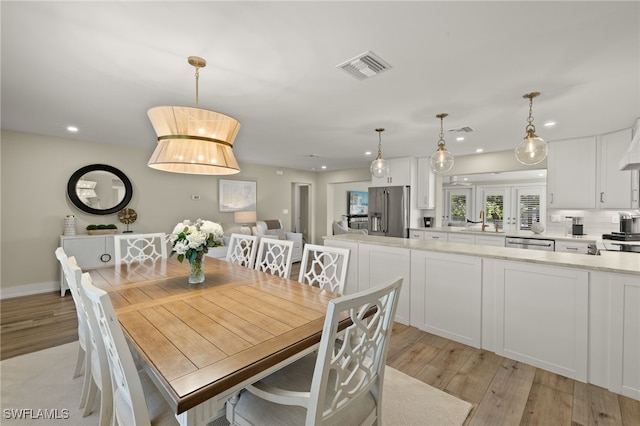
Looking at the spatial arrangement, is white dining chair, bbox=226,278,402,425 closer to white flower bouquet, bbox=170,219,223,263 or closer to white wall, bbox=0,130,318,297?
white flower bouquet, bbox=170,219,223,263

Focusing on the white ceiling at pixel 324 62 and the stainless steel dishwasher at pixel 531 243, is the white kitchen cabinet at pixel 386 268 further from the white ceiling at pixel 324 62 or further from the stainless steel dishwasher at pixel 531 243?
the stainless steel dishwasher at pixel 531 243

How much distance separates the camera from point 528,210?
806cm

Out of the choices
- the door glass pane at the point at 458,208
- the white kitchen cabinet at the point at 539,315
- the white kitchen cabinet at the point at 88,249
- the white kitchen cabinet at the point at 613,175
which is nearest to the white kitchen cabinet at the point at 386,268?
the white kitchen cabinet at the point at 539,315

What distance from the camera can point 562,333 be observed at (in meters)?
2.15

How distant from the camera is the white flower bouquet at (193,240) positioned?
1.90m

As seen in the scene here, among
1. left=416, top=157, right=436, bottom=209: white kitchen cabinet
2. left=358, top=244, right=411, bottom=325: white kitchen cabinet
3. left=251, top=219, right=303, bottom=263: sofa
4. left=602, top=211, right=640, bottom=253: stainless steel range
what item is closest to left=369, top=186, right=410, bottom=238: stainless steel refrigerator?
left=416, top=157, right=436, bottom=209: white kitchen cabinet

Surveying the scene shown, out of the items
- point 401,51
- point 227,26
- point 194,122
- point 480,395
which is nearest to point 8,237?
point 194,122

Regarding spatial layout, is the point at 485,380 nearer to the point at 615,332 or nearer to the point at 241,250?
the point at 615,332

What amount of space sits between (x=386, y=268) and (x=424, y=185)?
10.2 ft

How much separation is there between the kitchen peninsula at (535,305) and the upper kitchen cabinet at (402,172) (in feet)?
9.59

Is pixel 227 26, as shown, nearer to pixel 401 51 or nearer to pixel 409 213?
pixel 401 51

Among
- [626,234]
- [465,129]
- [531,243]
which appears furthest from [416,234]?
[626,234]

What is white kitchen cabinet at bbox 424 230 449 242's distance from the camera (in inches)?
202

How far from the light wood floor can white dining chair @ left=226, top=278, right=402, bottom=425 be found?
103cm
